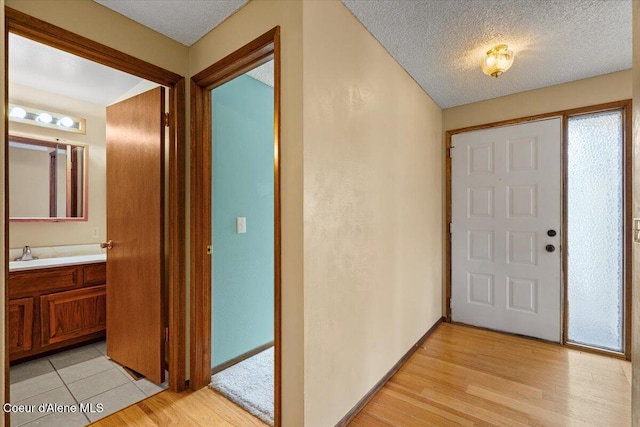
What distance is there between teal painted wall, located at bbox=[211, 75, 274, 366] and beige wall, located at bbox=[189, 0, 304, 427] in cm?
87

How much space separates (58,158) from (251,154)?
2025mm

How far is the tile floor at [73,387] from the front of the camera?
5.54 ft

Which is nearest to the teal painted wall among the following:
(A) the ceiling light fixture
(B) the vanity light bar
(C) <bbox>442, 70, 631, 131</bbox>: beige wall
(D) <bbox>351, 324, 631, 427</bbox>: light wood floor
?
(D) <bbox>351, 324, 631, 427</bbox>: light wood floor

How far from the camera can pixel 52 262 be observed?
94.9 inches

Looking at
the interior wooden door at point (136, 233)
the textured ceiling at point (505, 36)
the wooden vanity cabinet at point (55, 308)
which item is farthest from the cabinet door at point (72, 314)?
the textured ceiling at point (505, 36)

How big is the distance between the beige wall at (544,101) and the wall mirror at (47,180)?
155 inches

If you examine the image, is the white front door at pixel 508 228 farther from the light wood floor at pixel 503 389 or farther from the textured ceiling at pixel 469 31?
the textured ceiling at pixel 469 31

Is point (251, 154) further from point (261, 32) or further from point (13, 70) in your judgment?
point (13, 70)

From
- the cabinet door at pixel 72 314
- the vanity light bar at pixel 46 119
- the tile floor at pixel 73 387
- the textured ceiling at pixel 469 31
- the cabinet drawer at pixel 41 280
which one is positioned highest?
the textured ceiling at pixel 469 31

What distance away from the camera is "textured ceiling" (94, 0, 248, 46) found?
1.58 meters

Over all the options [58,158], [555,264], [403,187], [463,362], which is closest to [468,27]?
[403,187]

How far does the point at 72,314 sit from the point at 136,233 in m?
1.15

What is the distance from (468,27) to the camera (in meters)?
1.85

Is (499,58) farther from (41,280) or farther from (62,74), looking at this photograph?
(41,280)
